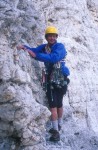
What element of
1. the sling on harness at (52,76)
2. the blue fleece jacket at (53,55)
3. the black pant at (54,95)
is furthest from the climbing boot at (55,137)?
the blue fleece jacket at (53,55)

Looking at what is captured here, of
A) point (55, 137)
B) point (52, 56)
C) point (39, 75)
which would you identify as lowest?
point (55, 137)

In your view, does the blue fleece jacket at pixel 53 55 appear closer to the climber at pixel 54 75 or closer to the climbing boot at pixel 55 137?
the climber at pixel 54 75

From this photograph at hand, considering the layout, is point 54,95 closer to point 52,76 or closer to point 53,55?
point 52,76

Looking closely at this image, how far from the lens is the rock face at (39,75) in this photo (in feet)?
20.6

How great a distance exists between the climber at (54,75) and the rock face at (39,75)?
0.25 metres

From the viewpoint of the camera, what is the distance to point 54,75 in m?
7.64

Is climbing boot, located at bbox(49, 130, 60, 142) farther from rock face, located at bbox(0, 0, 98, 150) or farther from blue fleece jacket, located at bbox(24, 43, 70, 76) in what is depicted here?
blue fleece jacket, located at bbox(24, 43, 70, 76)

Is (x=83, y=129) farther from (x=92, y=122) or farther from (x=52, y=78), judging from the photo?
(x=52, y=78)

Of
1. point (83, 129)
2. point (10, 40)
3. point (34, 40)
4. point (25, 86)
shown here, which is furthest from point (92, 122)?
point (10, 40)

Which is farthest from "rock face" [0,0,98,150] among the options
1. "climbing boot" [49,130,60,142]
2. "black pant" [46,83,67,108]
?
"black pant" [46,83,67,108]

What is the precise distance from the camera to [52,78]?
7.65 meters

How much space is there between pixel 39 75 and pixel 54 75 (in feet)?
2.23

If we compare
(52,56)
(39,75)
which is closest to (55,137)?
(39,75)

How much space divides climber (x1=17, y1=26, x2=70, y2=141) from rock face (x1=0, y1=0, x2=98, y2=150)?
25 cm
